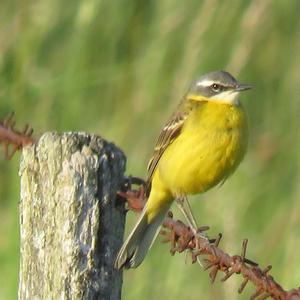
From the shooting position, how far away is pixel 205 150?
5.49 metres

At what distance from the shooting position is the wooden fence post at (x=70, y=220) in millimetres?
3783

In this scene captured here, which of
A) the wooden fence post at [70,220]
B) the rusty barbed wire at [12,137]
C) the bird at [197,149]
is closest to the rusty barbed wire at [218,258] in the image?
the wooden fence post at [70,220]

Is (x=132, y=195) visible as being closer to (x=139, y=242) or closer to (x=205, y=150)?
(x=139, y=242)

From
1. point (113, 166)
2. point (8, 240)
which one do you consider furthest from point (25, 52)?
point (113, 166)

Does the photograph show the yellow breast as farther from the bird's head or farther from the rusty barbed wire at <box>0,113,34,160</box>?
the rusty barbed wire at <box>0,113,34,160</box>

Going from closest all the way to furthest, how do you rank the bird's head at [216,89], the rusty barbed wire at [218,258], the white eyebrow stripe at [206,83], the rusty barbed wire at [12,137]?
the rusty barbed wire at [218,258] < the rusty barbed wire at [12,137] < the bird's head at [216,89] < the white eyebrow stripe at [206,83]

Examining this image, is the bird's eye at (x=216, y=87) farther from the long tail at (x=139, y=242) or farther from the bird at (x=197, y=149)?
the long tail at (x=139, y=242)

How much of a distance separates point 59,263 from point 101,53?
3.50 m

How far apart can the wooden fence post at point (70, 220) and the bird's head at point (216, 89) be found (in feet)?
6.55

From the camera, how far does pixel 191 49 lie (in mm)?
7000

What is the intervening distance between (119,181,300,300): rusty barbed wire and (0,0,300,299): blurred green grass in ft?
7.65

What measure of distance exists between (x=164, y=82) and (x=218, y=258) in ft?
10.3

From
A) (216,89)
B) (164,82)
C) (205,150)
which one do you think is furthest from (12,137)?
(164,82)

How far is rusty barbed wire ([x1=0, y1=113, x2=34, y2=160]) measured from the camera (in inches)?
164
